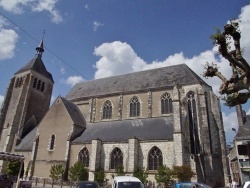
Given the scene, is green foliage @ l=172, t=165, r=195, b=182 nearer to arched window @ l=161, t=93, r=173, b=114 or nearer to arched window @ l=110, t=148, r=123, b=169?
arched window @ l=110, t=148, r=123, b=169

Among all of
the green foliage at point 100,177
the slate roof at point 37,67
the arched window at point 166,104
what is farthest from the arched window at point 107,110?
the slate roof at point 37,67

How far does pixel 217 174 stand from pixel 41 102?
27.0 metres

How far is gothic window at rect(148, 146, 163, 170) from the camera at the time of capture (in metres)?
19.5

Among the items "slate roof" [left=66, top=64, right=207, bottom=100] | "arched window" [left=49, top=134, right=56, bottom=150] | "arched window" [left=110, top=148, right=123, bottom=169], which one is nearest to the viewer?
"arched window" [left=110, top=148, right=123, bottom=169]

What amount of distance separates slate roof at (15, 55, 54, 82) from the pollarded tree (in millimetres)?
31375

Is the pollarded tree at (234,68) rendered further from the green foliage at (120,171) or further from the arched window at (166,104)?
the arched window at (166,104)

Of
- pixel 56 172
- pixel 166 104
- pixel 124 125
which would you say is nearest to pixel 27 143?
pixel 56 172

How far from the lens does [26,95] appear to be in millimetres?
32062

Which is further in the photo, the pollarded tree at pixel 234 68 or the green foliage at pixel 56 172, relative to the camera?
the green foliage at pixel 56 172

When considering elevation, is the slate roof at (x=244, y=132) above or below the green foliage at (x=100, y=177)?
above

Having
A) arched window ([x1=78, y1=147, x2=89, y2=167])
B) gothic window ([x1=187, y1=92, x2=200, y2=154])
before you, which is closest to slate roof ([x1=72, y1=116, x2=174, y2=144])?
arched window ([x1=78, y1=147, x2=89, y2=167])

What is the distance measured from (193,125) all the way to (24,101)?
2372 centimetres

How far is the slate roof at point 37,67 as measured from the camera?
34359 mm

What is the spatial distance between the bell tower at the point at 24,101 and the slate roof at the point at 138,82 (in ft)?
16.9
